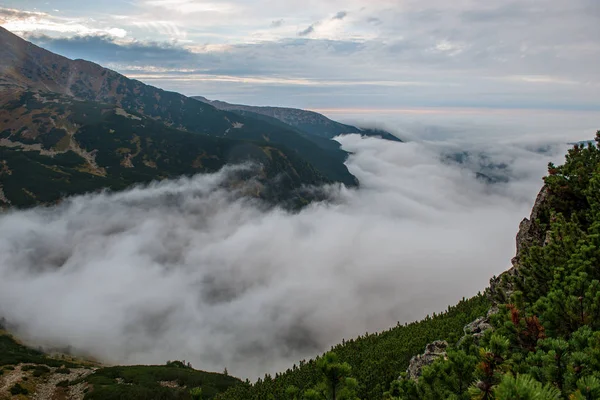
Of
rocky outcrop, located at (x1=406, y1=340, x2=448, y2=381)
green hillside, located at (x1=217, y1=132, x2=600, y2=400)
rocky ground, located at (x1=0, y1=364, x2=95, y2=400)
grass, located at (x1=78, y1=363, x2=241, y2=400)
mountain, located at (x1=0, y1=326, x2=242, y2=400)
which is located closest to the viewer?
green hillside, located at (x1=217, y1=132, x2=600, y2=400)

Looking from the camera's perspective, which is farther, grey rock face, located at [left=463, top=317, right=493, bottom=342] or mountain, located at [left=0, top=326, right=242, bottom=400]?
mountain, located at [left=0, top=326, right=242, bottom=400]

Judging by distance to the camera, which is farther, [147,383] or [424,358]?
[147,383]

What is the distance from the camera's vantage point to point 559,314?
13531mm

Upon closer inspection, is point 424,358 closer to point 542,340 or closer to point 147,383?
point 542,340

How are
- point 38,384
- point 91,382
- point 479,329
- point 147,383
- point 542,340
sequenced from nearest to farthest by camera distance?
point 542,340
point 479,329
point 38,384
point 91,382
point 147,383

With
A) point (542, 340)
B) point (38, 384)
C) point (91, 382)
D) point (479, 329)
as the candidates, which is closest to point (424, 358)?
point (479, 329)

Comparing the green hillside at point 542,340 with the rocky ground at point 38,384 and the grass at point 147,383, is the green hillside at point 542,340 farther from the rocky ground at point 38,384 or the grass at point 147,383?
the rocky ground at point 38,384

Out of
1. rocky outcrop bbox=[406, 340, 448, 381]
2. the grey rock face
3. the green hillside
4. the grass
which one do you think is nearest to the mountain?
the grass

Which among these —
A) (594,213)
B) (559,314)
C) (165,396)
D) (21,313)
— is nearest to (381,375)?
(165,396)

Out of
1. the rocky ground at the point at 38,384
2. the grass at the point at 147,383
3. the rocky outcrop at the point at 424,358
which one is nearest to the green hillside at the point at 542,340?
the rocky outcrop at the point at 424,358

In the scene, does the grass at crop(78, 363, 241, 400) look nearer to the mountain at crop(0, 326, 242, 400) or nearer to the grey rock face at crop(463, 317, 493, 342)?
the mountain at crop(0, 326, 242, 400)

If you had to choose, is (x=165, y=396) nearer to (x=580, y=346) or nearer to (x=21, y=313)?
(x=580, y=346)

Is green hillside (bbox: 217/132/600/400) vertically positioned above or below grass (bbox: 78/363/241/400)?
above

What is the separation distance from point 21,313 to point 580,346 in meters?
250
